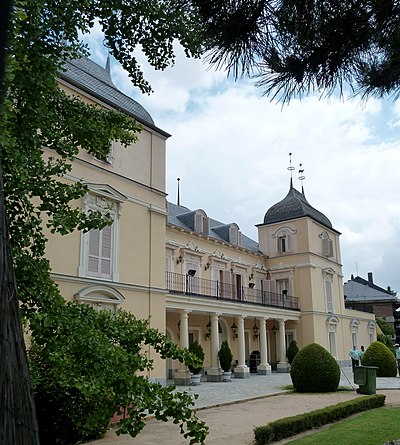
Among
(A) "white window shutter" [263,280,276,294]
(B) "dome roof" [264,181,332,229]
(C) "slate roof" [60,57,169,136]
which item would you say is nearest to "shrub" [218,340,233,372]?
(A) "white window shutter" [263,280,276,294]

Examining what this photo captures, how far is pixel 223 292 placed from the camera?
27375mm

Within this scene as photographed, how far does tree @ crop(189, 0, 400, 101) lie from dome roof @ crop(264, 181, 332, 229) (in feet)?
85.3

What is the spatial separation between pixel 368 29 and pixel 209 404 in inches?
441

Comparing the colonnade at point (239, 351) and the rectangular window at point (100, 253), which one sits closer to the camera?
the rectangular window at point (100, 253)

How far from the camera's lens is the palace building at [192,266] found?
566 inches

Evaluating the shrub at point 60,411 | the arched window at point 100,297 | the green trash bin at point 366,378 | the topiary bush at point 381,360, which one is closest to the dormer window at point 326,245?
the topiary bush at point 381,360

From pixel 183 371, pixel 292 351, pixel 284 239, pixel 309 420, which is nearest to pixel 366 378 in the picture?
pixel 309 420

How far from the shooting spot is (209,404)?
43.9 ft

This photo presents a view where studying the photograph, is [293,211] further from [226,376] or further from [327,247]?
[226,376]

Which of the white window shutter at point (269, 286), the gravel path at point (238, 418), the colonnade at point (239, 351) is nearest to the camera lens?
the gravel path at point (238, 418)

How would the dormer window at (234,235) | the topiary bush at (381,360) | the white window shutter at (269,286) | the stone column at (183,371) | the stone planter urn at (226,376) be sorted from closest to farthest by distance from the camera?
the stone column at (183,371)
the stone planter urn at (226,376)
the topiary bush at (381,360)
the dormer window at (234,235)
the white window shutter at (269,286)

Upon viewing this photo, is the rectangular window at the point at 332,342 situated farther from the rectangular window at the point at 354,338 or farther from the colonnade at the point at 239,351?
the colonnade at the point at 239,351

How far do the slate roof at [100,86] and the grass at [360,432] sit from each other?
9.92 m

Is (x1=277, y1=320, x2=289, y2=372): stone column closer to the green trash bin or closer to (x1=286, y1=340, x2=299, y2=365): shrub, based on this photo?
(x1=286, y1=340, x2=299, y2=365): shrub
